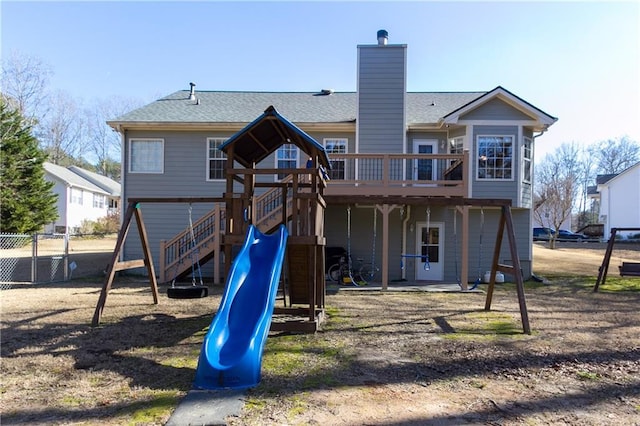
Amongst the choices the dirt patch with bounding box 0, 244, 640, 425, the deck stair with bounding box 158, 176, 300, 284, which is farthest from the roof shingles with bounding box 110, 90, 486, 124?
the dirt patch with bounding box 0, 244, 640, 425

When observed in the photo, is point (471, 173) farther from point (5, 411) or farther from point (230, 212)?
point (5, 411)

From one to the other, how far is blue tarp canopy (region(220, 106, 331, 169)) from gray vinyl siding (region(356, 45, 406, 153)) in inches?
253

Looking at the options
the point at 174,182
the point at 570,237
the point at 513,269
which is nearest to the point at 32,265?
the point at 174,182

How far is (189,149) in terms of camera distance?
14.8 m

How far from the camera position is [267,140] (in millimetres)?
8008

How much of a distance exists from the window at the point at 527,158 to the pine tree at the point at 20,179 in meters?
24.3

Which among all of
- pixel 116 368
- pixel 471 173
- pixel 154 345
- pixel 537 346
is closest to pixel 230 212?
Answer: pixel 154 345

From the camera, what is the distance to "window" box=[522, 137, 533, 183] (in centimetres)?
1448

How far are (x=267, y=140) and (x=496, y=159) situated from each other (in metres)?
9.00

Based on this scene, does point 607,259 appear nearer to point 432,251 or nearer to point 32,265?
point 432,251

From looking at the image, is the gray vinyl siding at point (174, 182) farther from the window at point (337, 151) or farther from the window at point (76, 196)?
the window at point (76, 196)

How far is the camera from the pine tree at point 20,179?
23283 mm

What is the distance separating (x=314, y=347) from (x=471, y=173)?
979 centimetres

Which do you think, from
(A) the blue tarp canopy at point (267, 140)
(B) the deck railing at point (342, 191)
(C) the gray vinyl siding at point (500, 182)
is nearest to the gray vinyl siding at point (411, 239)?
(C) the gray vinyl siding at point (500, 182)
